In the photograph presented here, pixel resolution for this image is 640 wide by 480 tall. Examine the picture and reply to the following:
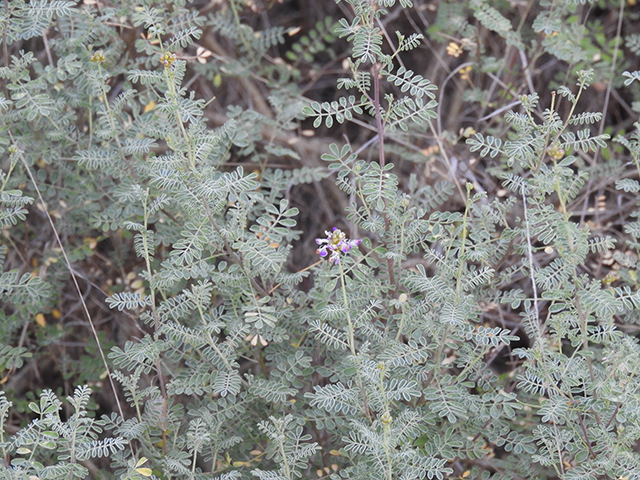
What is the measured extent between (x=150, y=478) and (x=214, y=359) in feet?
1.07

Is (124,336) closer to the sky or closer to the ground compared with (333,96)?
closer to the ground

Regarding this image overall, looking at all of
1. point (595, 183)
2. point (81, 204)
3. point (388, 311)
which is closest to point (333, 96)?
point (595, 183)

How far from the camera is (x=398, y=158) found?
10.8 ft

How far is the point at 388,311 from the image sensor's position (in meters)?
1.89

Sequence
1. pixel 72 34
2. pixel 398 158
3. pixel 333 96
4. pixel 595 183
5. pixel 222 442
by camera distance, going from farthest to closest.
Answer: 1. pixel 333 96
2. pixel 398 158
3. pixel 595 183
4. pixel 72 34
5. pixel 222 442

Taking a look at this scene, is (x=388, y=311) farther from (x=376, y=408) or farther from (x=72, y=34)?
(x=72, y=34)

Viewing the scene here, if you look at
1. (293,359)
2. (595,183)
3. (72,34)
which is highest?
(72,34)

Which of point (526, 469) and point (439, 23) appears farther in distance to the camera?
point (439, 23)

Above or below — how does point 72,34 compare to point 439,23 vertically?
above

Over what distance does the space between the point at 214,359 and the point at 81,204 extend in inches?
32.8

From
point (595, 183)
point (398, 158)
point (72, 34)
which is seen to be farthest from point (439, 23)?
point (72, 34)

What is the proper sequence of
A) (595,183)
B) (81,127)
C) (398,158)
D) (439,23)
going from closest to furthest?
(81,127)
(595,183)
(439,23)
(398,158)

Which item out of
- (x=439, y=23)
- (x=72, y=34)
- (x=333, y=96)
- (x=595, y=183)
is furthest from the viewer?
(x=333, y=96)

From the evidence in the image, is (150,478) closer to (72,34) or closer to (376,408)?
(376,408)
